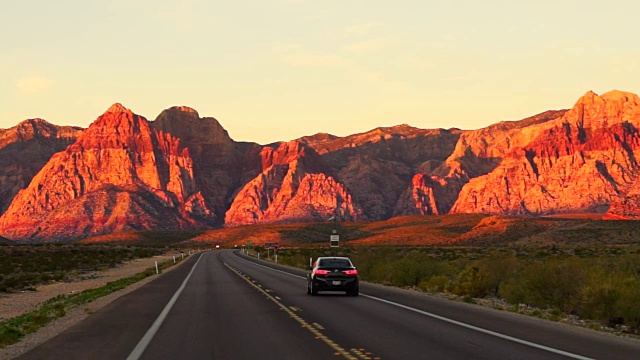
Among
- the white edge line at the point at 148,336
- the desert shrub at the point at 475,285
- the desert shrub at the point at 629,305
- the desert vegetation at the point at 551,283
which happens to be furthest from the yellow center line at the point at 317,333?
the desert shrub at the point at 475,285

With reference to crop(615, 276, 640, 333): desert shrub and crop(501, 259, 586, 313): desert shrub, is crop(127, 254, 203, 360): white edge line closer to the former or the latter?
crop(615, 276, 640, 333): desert shrub

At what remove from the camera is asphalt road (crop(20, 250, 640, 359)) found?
13773 millimetres

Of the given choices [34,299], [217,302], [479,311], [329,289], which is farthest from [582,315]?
[34,299]

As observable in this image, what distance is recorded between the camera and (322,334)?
54.4ft

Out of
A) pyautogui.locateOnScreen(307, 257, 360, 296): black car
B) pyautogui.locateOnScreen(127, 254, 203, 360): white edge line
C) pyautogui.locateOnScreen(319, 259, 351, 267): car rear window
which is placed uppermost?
pyautogui.locateOnScreen(319, 259, 351, 267): car rear window

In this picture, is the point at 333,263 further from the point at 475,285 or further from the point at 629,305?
the point at 629,305

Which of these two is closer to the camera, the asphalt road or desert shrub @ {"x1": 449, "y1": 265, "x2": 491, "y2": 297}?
the asphalt road

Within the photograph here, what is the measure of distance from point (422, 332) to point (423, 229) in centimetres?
17662

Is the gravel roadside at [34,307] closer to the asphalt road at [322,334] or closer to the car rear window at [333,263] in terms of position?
the asphalt road at [322,334]

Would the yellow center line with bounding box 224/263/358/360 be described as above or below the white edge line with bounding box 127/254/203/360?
below

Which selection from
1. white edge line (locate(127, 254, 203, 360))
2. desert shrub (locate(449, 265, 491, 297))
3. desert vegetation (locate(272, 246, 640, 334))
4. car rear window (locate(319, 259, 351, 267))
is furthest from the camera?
desert shrub (locate(449, 265, 491, 297))

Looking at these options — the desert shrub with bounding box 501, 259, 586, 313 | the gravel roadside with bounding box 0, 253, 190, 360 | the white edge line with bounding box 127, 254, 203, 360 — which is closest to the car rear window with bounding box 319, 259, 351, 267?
the white edge line with bounding box 127, 254, 203, 360

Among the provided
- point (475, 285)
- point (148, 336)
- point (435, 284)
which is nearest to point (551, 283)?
point (475, 285)

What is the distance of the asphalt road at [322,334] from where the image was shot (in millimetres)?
13773
